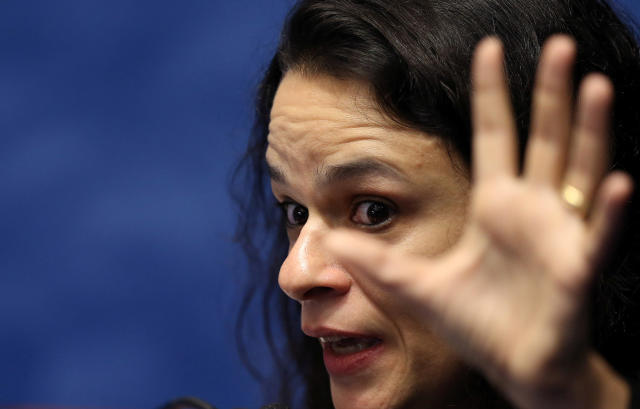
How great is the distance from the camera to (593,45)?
1172 mm

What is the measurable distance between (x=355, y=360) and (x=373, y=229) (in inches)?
7.1

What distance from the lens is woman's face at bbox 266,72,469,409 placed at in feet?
3.50

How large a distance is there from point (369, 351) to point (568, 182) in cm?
47

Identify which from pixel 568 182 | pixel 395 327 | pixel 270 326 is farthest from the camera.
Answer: pixel 270 326

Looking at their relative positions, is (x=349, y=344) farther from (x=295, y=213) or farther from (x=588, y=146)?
(x=588, y=146)

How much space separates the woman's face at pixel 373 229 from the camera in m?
1.07

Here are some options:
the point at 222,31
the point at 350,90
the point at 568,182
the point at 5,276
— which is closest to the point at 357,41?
the point at 350,90

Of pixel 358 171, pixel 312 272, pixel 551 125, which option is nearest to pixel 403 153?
pixel 358 171

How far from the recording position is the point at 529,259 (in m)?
0.68

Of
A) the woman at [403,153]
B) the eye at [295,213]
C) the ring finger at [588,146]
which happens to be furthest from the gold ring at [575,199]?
the eye at [295,213]

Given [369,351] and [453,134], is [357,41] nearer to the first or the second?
[453,134]

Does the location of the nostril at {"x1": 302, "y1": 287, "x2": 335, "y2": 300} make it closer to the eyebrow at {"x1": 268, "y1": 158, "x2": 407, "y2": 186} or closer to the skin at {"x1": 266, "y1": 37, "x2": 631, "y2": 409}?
the eyebrow at {"x1": 268, "y1": 158, "x2": 407, "y2": 186}

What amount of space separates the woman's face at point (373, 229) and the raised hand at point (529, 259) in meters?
0.35

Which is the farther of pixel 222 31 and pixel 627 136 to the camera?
pixel 222 31
